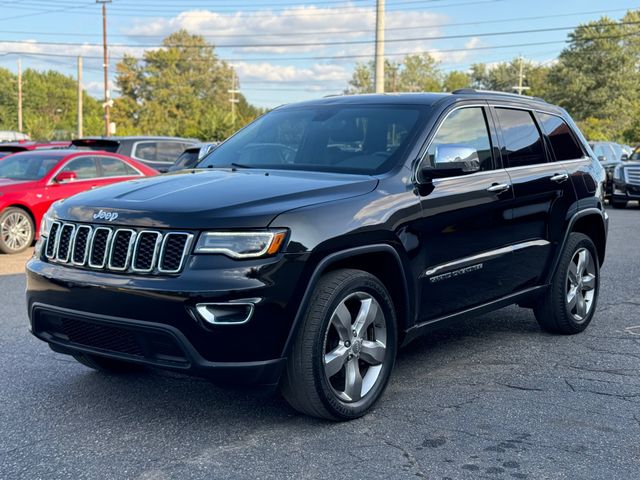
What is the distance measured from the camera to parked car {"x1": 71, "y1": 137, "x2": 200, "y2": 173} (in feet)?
53.4

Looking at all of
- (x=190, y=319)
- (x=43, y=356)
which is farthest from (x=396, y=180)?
(x=43, y=356)

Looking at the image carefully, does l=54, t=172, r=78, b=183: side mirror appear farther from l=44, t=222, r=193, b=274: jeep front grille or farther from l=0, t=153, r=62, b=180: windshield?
l=44, t=222, r=193, b=274: jeep front grille

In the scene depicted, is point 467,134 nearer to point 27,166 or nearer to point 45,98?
point 27,166

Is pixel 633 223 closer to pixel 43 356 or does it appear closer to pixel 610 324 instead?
pixel 610 324

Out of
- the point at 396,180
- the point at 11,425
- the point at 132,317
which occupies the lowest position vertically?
the point at 11,425

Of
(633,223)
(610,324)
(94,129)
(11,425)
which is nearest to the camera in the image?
(11,425)

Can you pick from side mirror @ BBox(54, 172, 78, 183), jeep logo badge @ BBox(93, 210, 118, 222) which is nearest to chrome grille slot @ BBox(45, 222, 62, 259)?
jeep logo badge @ BBox(93, 210, 118, 222)

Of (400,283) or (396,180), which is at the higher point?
(396,180)

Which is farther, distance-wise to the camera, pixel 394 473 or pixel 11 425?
pixel 11 425

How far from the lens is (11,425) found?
4.21 m

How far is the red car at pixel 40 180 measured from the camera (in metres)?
11.8

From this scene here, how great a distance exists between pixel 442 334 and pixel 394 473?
9.24 feet

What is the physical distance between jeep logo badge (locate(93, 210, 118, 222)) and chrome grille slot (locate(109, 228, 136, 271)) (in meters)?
0.09

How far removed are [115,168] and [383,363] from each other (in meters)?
9.90
